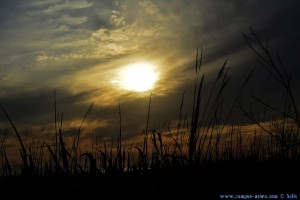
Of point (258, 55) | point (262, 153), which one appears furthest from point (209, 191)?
point (262, 153)

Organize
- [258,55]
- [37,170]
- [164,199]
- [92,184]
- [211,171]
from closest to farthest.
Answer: [258,55] → [164,199] → [92,184] → [211,171] → [37,170]

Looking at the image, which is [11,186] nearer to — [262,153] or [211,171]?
[211,171]

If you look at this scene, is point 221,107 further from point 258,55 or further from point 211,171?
point 258,55

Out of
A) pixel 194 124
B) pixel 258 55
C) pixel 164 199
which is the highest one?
pixel 258 55

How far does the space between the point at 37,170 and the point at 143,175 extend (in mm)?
1616

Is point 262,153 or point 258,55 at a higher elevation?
point 258,55

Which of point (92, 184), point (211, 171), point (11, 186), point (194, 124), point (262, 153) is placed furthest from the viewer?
point (262, 153)

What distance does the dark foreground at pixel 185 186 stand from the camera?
141 inches

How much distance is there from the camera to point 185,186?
3.74 metres

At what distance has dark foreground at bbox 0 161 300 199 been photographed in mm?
3576

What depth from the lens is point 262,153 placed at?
753cm

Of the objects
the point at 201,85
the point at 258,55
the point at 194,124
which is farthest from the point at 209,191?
the point at 258,55

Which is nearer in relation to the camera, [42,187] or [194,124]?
[194,124]

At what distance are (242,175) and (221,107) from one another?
1.78 m
